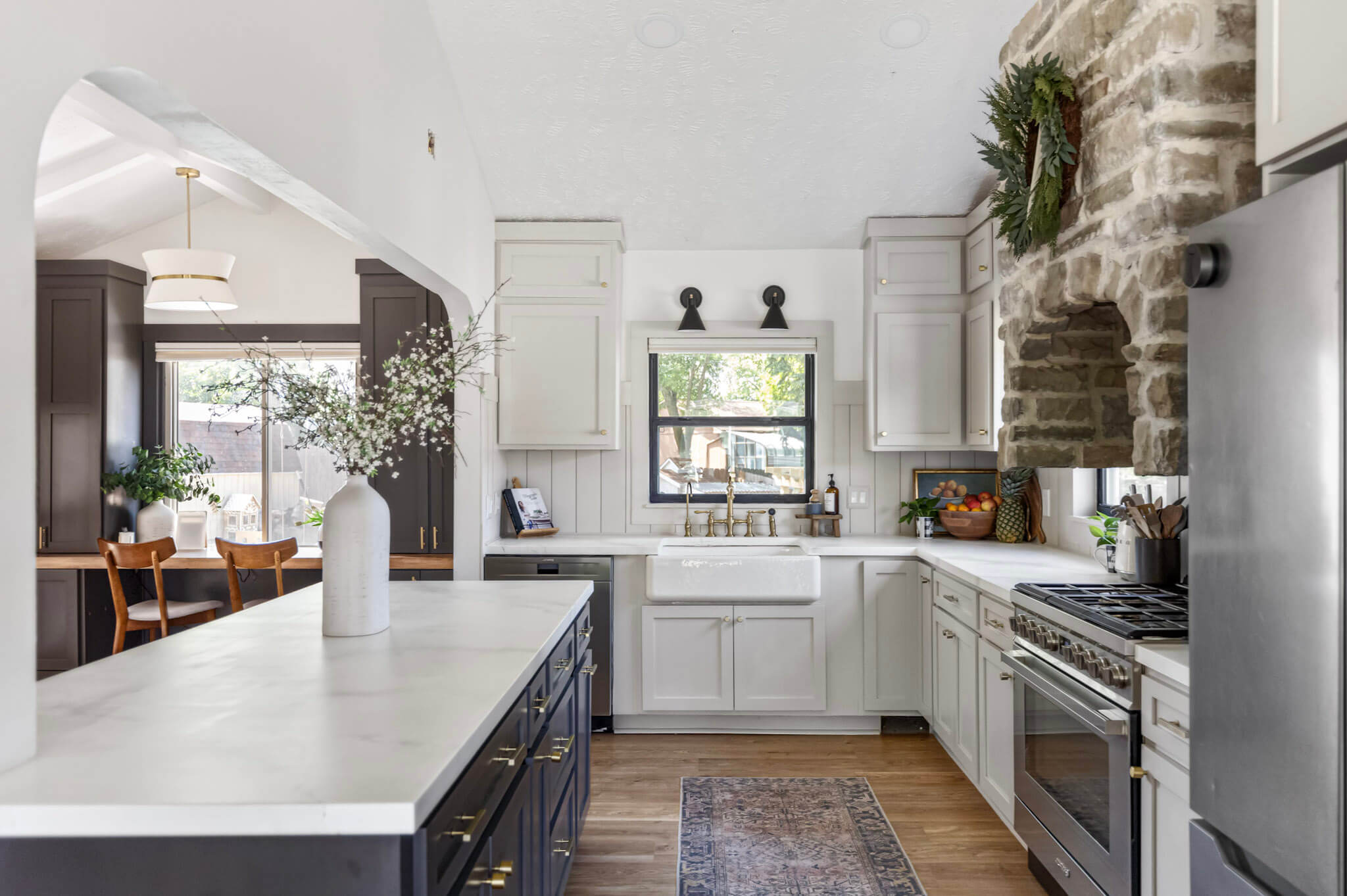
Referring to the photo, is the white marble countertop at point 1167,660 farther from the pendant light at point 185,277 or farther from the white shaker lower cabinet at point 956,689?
the pendant light at point 185,277

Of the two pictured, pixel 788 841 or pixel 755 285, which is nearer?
pixel 788 841

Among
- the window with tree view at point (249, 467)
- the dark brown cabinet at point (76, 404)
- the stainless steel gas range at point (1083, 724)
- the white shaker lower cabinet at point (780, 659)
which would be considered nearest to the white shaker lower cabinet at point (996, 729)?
the stainless steel gas range at point (1083, 724)

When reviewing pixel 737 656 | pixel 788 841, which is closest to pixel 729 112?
pixel 737 656

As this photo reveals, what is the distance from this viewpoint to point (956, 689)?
338 cm

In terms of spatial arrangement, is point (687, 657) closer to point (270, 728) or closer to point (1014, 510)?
point (1014, 510)

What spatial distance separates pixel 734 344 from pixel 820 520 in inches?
41.4

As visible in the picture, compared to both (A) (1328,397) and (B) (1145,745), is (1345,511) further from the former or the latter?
(B) (1145,745)

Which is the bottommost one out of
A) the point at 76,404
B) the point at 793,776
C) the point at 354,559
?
the point at 793,776

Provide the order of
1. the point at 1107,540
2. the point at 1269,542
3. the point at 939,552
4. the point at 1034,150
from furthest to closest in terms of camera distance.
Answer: the point at 939,552, the point at 1107,540, the point at 1034,150, the point at 1269,542

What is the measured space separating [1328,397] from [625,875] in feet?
7.66

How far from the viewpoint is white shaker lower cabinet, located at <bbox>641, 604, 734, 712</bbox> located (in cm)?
390

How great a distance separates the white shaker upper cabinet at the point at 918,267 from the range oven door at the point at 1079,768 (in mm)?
2102

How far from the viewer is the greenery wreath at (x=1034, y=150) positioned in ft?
7.73

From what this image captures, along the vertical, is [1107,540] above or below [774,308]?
below
